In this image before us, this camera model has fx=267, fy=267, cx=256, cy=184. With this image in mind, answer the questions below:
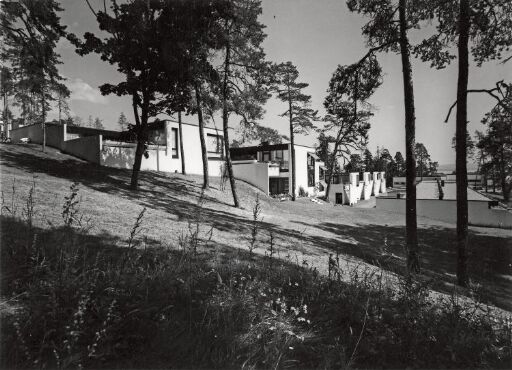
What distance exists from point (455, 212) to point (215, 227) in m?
26.7

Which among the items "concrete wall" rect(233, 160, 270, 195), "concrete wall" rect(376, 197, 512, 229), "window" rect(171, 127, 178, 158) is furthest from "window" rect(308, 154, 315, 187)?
"window" rect(171, 127, 178, 158)

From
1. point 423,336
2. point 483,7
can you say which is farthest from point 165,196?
point 483,7

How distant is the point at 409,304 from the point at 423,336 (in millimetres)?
409

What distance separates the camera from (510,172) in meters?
24.2

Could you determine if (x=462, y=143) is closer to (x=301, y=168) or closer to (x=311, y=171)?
(x=301, y=168)

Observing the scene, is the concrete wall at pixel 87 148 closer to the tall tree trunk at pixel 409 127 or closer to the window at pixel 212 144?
the window at pixel 212 144

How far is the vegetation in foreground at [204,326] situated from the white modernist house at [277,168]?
27.0 m

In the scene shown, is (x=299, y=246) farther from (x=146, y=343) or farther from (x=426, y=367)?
(x=146, y=343)

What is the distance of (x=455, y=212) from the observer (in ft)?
87.1

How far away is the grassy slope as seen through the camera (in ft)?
26.5

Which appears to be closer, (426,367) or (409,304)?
(426,367)

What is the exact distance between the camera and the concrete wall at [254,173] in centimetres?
3095

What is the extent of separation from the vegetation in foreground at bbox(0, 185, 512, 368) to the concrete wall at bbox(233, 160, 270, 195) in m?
27.0

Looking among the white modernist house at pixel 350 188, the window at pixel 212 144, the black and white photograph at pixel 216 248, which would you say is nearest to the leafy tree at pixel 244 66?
the black and white photograph at pixel 216 248
